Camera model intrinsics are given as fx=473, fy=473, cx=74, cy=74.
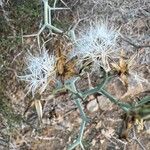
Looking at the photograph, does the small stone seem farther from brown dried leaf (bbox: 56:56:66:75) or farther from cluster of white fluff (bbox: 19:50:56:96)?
brown dried leaf (bbox: 56:56:66:75)

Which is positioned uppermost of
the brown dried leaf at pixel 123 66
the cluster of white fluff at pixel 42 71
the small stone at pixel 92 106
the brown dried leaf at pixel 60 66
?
the brown dried leaf at pixel 60 66

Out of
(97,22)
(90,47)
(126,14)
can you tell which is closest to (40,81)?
(90,47)

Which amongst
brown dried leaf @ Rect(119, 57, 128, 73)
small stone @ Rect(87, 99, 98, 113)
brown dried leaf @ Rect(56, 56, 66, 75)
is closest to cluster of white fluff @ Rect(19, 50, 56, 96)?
brown dried leaf @ Rect(56, 56, 66, 75)

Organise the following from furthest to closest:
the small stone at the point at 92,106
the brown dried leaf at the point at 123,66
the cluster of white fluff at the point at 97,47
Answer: the small stone at the point at 92,106 < the cluster of white fluff at the point at 97,47 < the brown dried leaf at the point at 123,66

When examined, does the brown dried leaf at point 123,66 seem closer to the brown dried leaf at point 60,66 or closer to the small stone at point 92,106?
the brown dried leaf at point 60,66

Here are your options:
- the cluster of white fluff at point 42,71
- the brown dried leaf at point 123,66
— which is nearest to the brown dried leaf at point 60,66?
the cluster of white fluff at point 42,71

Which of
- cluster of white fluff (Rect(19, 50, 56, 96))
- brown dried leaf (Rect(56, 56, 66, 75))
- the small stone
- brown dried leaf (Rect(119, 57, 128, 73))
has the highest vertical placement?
brown dried leaf (Rect(56, 56, 66, 75))

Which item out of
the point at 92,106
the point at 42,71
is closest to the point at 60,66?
the point at 42,71

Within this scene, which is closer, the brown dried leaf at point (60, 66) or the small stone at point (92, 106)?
the brown dried leaf at point (60, 66)

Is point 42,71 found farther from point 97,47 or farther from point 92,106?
point 92,106
